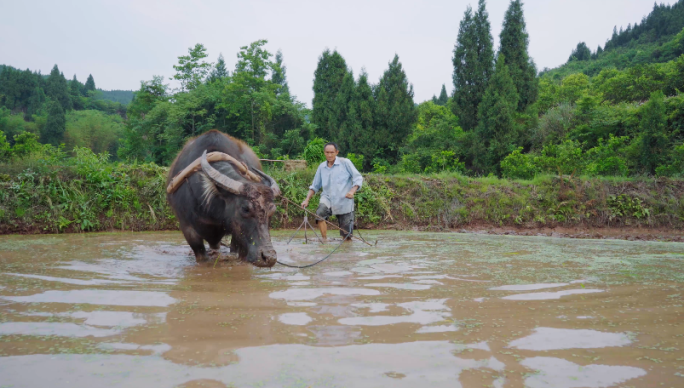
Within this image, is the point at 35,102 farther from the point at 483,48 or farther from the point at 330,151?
the point at 330,151

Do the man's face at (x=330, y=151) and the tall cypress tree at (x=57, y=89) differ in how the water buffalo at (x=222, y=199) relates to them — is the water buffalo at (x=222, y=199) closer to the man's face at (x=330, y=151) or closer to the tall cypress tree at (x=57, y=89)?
the man's face at (x=330, y=151)

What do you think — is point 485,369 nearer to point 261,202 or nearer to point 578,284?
point 578,284

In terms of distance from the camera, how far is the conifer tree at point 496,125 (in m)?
20.2

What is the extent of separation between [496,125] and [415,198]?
11069 millimetres

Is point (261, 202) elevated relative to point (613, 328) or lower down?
elevated

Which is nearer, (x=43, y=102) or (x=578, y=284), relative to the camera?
(x=578, y=284)

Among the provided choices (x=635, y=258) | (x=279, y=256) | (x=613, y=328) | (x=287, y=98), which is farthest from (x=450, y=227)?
(x=287, y=98)

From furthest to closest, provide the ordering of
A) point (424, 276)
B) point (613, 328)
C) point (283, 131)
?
point (283, 131)
point (424, 276)
point (613, 328)

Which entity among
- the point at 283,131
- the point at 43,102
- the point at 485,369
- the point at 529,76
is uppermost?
the point at 43,102

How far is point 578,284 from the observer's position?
12.4 feet

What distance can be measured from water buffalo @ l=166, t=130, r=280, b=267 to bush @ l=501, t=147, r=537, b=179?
35.4 feet

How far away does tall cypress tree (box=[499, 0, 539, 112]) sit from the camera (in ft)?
81.9

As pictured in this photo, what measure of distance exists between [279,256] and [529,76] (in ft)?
77.8

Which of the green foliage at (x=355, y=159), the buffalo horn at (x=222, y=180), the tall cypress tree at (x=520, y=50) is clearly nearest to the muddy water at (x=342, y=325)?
the buffalo horn at (x=222, y=180)
